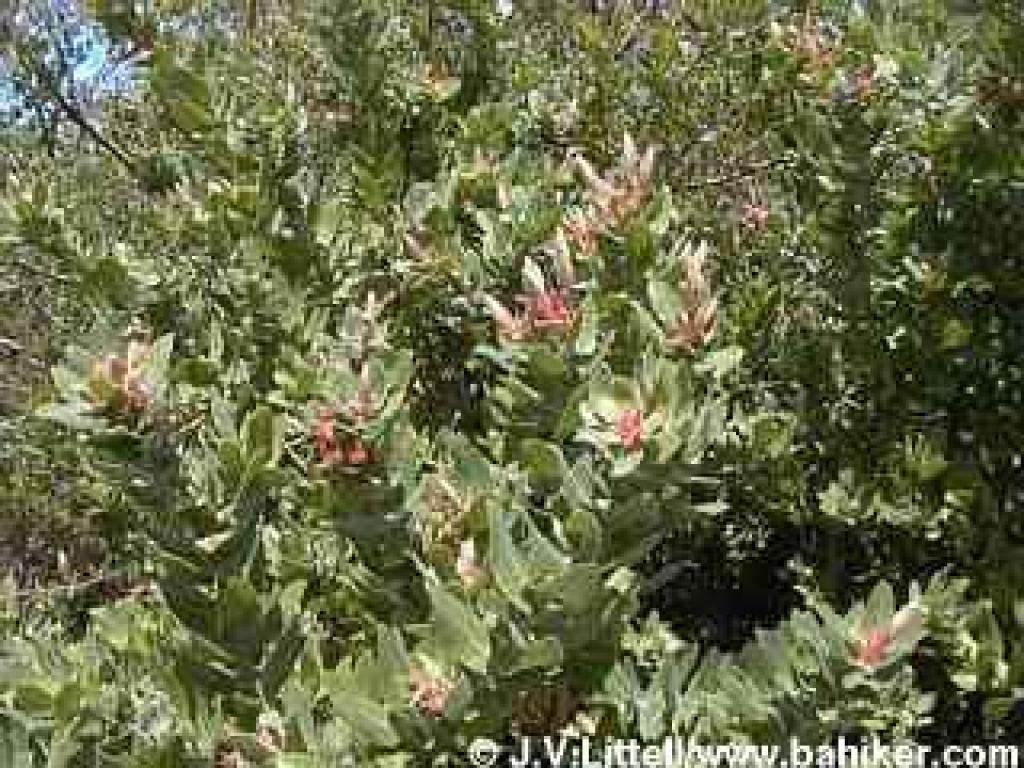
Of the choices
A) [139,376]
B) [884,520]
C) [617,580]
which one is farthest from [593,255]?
[884,520]

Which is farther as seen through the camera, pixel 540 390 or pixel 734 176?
pixel 734 176

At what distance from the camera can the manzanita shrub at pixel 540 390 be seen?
2426 mm

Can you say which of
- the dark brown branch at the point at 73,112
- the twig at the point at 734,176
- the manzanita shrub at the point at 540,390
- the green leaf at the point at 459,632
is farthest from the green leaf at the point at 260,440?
the dark brown branch at the point at 73,112

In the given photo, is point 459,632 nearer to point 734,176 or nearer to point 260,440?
point 260,440

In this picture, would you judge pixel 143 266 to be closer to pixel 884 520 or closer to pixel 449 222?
pixel 449 222

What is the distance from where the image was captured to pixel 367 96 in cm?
421

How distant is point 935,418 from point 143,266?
167 centimetres

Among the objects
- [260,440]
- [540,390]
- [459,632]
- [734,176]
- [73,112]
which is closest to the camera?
[459,632]

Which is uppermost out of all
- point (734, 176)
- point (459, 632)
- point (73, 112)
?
point (73, 112)

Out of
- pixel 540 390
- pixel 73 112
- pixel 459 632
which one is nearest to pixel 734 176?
pixel 540 390

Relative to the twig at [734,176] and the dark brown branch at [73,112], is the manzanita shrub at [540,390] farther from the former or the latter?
the dark brown branch at [73,112]

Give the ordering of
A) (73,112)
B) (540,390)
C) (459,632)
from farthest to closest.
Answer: (73,112), (540,390), (459,632)

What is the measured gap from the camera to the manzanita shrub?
2426 millimetres

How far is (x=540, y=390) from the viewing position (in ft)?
8.76
